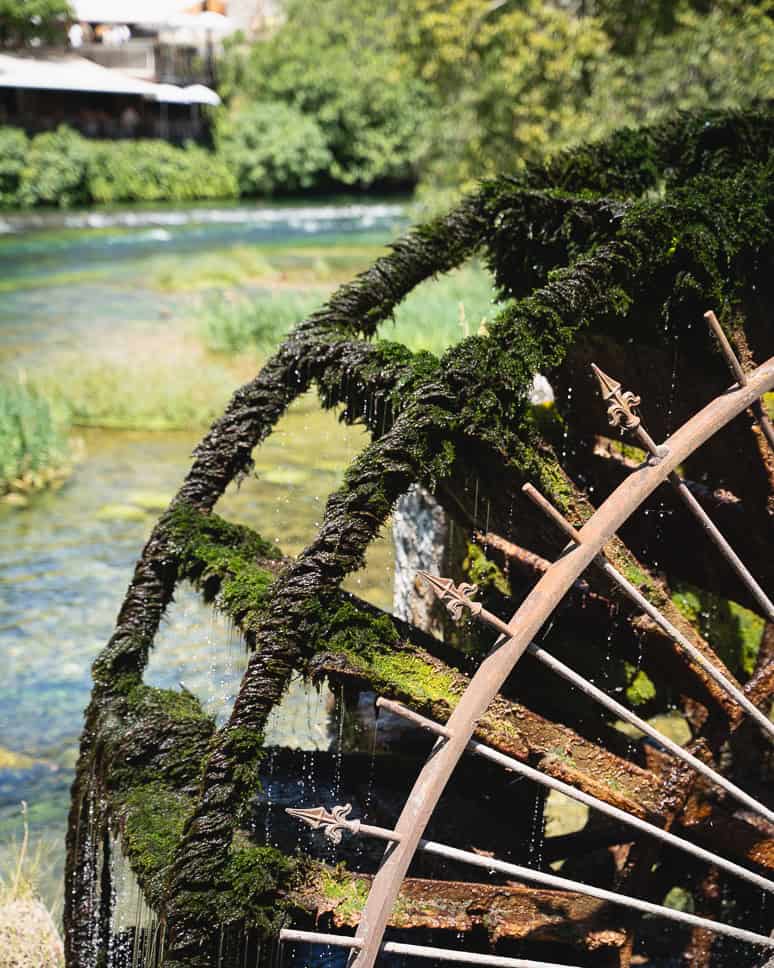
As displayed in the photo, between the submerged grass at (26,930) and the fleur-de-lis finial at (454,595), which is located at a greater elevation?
the fleur-de-lis finial at (454,595)

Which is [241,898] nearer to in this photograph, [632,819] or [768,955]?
[632,819]

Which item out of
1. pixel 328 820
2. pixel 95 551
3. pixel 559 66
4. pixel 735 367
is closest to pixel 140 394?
pixel 95 551

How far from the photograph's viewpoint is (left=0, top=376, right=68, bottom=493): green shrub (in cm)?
1137

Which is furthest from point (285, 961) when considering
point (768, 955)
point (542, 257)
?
point (542, 257)

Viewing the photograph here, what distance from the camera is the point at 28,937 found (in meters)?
5.27

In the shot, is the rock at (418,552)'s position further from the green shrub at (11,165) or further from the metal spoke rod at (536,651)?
the green shrub at (11,165)

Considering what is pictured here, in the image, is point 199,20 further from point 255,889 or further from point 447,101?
point 255,889

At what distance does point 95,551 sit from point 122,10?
29.4 metres

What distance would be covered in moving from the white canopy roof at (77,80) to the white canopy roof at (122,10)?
139 centimetres

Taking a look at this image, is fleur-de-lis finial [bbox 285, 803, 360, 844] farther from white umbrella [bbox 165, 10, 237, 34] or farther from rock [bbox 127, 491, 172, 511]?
white umbrella [bbox 165, 10, 237, 34]

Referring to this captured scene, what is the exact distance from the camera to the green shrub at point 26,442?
11.4 m

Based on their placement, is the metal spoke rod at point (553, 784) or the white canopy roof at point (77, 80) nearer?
the metal spoke rod at point (553, 784)

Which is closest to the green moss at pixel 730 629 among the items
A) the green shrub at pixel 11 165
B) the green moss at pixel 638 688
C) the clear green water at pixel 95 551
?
the green moss at pixel 638 688

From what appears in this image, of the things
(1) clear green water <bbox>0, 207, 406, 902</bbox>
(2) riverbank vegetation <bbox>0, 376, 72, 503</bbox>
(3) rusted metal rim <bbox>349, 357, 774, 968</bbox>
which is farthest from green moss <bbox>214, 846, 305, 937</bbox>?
(2) riverbank vegetation <bbox>0, 376, 72, 503</bbox>
